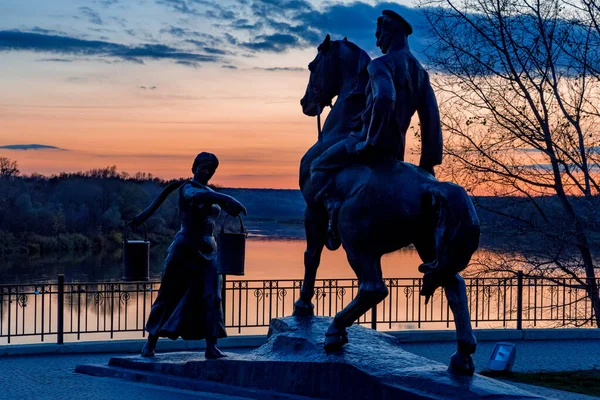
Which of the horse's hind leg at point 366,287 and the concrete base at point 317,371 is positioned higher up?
the horse's hind leg at point 366,287

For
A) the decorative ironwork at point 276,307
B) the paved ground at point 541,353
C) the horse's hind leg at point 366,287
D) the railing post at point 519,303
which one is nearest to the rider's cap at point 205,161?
the horse's hind leg at point 366,287

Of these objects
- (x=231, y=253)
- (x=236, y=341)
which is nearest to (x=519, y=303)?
(x=236, y=341)

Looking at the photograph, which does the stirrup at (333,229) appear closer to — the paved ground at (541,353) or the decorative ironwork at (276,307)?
the decorative ironwork at (276,307)

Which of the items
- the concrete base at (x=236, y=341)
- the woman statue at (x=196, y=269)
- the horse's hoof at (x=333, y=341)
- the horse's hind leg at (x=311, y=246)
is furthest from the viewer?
the concrete base at (x=236, y=341)

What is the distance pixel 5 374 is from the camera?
1005 cm

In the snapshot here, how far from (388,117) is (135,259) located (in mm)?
3623

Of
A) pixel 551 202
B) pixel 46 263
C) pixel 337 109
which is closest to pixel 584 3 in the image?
pixel 551 202

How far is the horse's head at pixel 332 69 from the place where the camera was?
27.5 ft

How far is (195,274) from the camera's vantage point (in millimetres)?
8797

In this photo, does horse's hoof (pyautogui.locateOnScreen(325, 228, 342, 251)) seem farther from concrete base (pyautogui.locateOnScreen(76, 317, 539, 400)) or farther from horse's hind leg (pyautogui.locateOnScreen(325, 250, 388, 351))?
concrete base (pyautogui.locateOnScreen(76, 317, 539, 400))

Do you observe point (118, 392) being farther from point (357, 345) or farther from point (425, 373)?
point (425, 373)

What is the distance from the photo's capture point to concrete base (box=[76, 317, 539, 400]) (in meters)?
6.86

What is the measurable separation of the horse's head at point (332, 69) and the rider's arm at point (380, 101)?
80 centimetres

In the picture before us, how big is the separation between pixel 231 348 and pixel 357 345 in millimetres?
5136
